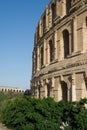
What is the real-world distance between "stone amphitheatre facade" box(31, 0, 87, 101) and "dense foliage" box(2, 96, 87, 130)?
→ 7.51 ft

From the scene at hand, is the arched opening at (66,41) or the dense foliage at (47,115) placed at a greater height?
the arched opening at (66,41)

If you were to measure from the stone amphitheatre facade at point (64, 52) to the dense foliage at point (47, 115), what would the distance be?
7.51 feet

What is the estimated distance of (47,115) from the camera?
14.6 meters

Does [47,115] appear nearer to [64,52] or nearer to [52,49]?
[64,52]

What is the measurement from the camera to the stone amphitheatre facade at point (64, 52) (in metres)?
16.9

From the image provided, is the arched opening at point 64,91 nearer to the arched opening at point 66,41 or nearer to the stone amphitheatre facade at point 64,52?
the stone amphitheatre facade at point 64,52

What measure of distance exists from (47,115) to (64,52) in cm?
615

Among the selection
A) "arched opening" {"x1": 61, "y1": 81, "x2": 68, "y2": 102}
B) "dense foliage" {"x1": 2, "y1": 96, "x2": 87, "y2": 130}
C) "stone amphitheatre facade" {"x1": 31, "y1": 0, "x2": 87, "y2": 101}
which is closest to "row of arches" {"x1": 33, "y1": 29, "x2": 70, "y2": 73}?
"stone amphitheatre facade" {"x1": 31, "y1": 0, "x2": 87, "y2": 101}

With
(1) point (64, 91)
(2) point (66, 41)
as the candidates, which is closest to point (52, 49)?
(2) point (66, 41)

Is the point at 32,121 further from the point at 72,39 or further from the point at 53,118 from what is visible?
the point at 72,39

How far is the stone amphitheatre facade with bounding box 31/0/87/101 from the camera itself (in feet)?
55.6

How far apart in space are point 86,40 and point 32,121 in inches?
225

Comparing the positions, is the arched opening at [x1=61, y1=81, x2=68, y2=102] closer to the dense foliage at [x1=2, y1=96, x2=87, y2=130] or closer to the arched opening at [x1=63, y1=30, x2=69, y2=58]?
the arched opening at [x1=63, y1=30, x2=69, y2=58]

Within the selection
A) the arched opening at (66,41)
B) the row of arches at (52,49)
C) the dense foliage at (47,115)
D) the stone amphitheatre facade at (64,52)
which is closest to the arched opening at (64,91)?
the stone amphitheatre facade at (64,52)
